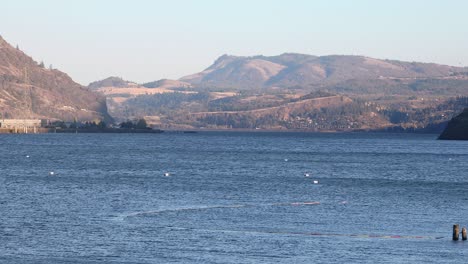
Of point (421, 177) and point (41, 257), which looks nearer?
point (41, 257)

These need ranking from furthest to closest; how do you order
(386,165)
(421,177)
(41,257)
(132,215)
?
1. (386,165)
2. (421,177)
3. (132,215)
4. (41,257)

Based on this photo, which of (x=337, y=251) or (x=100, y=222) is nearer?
(x=337, y=251)

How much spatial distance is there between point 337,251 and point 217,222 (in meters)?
15.8

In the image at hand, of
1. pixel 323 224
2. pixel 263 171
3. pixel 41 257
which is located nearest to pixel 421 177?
pixel 263 171

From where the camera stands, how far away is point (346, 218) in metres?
85.6

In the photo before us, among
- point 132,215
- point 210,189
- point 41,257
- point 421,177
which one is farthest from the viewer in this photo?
point 421,177

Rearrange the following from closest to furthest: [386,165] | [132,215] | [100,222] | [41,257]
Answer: [41,257] → [100,222] → [132,215] → [386,165]

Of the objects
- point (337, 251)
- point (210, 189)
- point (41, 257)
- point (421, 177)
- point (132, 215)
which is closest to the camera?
point (41, 257)

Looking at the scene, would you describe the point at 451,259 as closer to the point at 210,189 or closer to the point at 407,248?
the point at 407,248

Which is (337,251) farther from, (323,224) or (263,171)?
(263,171)

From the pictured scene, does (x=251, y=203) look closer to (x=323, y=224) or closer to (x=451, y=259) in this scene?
(x=323, y=224)

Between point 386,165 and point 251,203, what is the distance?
91.7 metres

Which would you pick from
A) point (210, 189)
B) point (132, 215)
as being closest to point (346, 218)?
point (132, 215)

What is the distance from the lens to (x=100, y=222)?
258 feet
